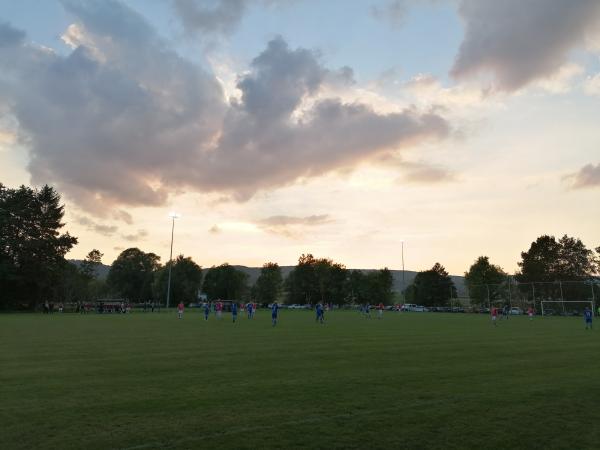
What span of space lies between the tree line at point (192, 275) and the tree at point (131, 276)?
263 millimetres

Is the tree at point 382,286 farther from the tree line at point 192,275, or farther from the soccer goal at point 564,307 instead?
the soccer goal at point 564,307

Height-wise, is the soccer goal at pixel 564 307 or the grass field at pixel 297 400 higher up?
the soccer goal at pixel 564 307

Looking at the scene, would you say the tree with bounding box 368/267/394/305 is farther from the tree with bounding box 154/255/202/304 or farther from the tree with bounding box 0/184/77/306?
the tree with bounding box 0/184/77/306

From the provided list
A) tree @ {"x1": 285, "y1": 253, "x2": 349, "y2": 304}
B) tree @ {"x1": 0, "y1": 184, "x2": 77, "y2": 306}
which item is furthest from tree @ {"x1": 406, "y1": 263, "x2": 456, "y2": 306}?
tree @ {"x1": 0, "y1": 184, "x2": 77, "y2": 306}

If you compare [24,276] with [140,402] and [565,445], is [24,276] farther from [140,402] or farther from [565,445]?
[565,445]

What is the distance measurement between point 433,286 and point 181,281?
210ft

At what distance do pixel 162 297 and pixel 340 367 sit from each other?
113 m

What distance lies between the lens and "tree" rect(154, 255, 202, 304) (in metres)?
120

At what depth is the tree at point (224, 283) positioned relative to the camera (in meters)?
136

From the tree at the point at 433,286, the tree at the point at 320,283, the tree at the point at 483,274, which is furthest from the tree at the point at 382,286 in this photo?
the tree at the point at 483,274

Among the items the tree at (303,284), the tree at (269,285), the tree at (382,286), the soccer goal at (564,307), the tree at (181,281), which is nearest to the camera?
the soccer goal at (564,307)

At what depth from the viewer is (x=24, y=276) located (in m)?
69.2

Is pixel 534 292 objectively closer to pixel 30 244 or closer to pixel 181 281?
pixel 30 244

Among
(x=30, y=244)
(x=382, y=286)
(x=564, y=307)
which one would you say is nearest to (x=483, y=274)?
(x=382, y=286)
